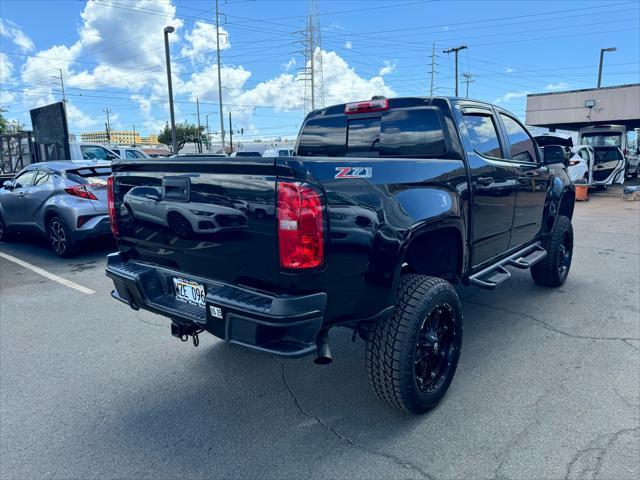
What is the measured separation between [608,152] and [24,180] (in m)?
19.0

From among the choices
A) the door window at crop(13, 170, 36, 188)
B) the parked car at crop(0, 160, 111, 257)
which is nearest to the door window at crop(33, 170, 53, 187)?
the parked car at crop(0, 160, 111, 257)

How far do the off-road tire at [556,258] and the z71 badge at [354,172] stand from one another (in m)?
3.45

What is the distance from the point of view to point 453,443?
8.71 ft

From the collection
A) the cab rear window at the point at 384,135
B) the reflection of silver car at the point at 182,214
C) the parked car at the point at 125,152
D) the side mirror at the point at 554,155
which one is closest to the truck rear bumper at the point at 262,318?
the reflection of silver car at the point at 182,214

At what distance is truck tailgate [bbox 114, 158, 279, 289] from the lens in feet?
7.75

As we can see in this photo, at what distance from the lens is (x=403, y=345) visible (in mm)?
2658

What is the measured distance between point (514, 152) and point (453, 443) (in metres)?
2.89

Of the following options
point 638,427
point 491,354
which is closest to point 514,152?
point 491,354

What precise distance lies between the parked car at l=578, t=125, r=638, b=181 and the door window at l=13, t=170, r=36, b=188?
58.5 ft

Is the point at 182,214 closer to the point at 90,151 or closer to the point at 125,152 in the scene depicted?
the point at 90,151

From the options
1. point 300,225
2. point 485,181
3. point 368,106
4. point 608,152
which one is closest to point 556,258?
point 485,181

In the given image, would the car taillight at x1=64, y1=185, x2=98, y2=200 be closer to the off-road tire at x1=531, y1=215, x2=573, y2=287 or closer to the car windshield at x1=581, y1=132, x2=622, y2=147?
the off-road tire at x1=531, y1=215, x2=573, y2=287

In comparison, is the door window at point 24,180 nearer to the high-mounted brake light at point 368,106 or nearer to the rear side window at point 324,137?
the rear side window at point 324,137

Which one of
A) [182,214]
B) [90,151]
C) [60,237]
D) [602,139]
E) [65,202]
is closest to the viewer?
[182,214]
